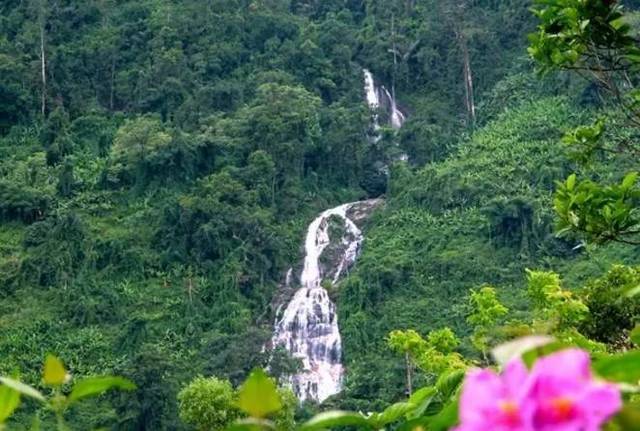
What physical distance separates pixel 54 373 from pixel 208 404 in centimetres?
753

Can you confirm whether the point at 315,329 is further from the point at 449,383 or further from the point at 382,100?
the point at 449,383

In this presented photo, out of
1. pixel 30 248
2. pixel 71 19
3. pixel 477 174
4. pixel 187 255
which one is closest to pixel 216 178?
pixel 187 255

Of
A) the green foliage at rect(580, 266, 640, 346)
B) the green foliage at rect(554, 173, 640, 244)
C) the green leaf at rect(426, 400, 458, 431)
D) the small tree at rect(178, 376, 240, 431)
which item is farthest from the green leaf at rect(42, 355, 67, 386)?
the small tree at rect(178, 376, 240, 431)

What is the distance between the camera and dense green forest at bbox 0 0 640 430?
12.2 metres

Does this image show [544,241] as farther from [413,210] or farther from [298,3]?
[298,3]

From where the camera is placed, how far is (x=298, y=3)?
20.4m

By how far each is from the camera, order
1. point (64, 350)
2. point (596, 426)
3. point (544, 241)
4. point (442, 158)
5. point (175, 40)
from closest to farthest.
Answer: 1. point (596, 426)
2. point (64, 350)
3. point (544, 241)
4. point (442, 158)
5. point (175, 40)

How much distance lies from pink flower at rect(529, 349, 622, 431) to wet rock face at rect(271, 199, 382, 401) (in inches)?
449

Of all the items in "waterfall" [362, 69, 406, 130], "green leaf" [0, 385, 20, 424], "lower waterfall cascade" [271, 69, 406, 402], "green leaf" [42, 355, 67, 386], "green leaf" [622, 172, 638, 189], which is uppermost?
"waterfall" [362, 69, 406, 130]

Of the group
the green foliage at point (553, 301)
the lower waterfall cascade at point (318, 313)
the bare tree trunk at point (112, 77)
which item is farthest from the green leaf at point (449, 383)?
the bare tree trunk at point (112, 77)

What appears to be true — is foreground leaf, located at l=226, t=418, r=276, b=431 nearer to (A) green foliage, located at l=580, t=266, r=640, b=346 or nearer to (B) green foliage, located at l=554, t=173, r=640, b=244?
(B) green foliage, located at l=554, t=173, r=640, b=244

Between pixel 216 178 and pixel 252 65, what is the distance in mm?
4278

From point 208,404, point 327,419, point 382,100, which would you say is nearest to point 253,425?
point 327,419

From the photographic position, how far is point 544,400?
22 cm
